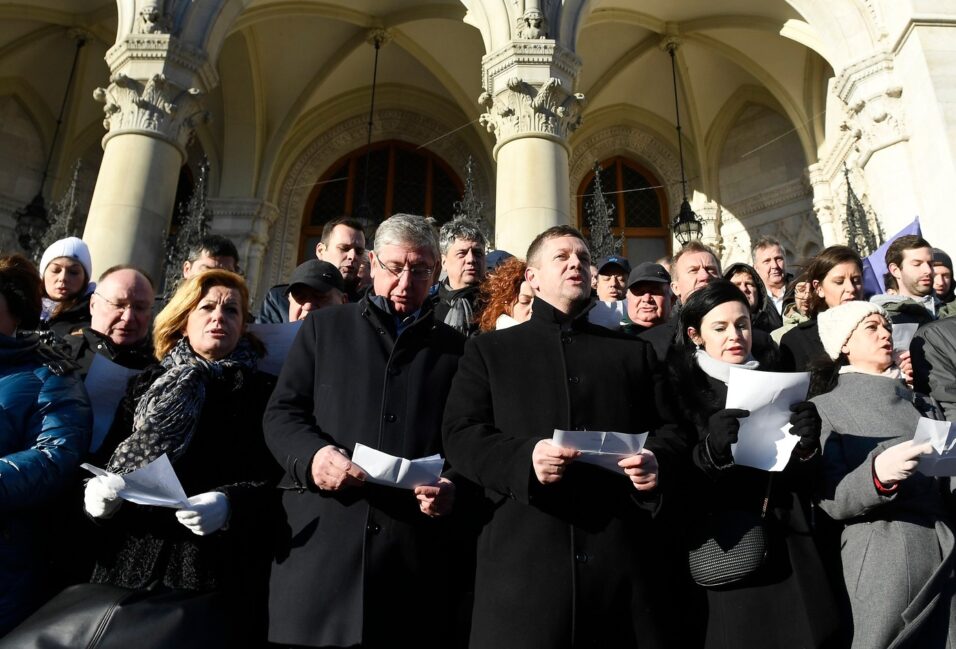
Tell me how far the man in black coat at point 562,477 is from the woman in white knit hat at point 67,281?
94.4 inches

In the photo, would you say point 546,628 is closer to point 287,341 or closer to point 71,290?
point 287,341

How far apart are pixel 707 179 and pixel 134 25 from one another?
9.30 metres

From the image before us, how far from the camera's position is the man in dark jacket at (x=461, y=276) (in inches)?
135

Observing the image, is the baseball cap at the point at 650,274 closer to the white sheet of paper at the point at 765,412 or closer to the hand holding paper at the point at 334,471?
the white sheet of paper at the point at 765,412

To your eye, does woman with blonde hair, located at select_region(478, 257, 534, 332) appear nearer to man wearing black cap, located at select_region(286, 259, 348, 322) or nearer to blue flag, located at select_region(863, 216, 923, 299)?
man wearing black cap, located at select_region(286, 259, 348, 322)

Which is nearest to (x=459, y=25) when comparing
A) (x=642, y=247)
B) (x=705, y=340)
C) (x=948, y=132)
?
(x=642, y=247)

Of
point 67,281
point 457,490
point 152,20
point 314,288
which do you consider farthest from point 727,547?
point 152,20

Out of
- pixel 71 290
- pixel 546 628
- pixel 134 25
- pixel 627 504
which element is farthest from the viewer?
pixel 134 25

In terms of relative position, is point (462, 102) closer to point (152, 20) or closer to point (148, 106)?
point (152, 20)

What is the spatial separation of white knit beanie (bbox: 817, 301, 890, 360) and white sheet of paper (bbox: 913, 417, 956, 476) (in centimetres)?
62

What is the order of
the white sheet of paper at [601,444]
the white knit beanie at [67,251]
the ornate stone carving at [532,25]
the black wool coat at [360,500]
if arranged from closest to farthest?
the white sheet of paper at [601,444] < the black wool coat at [360,500] < the white knit beanie at [67,251] < the ornate stone carving at [532,25]

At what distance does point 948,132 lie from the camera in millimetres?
7230

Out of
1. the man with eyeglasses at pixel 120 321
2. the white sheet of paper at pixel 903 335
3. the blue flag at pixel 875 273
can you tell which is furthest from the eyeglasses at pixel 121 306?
the blue flag at pixel 875 273

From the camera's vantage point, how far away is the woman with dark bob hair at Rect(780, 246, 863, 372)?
10.9 ft
